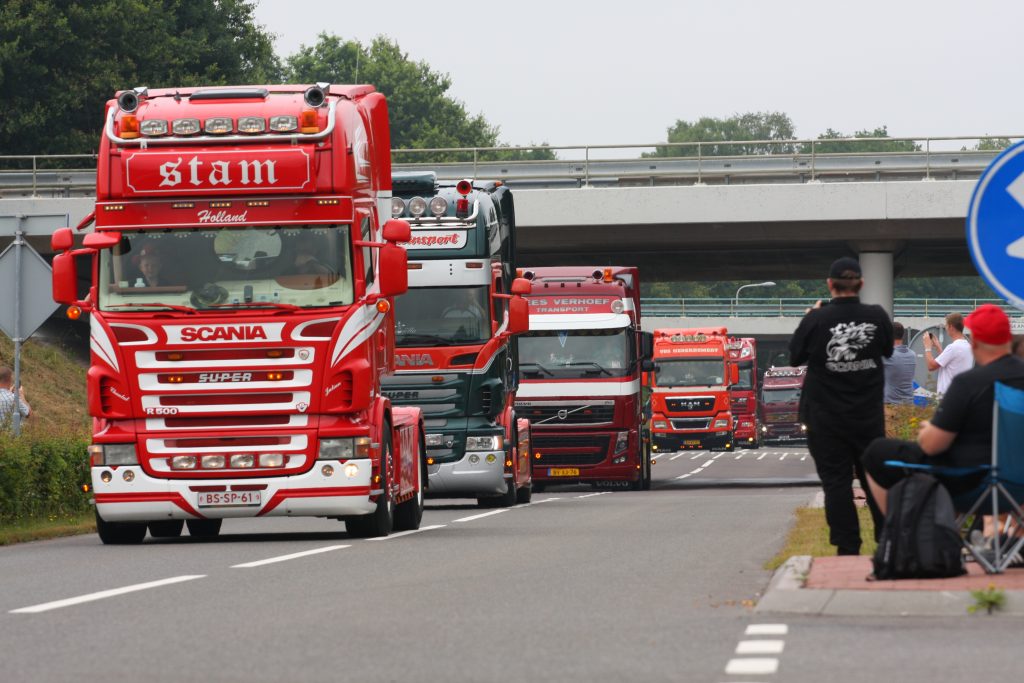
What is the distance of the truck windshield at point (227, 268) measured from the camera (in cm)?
1573

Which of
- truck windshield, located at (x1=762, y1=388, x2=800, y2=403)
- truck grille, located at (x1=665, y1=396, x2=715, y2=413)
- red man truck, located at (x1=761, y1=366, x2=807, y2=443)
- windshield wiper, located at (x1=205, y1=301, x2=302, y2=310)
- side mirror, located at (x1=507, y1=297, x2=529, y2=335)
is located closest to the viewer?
windshield wiper, located at (x1=205, y1=301, x2=302, y2=310)

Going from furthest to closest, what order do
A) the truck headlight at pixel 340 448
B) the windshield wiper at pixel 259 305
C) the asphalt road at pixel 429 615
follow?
the truck headlight at pixel 340 448 → the windshield wiper at pixel 259 305 → the asphalt road at pixel 429 615

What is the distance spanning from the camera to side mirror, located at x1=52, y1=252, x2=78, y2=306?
15.8 metres

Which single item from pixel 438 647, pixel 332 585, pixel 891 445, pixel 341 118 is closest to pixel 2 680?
pixel 438 647

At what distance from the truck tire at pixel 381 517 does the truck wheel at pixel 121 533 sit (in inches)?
70.0

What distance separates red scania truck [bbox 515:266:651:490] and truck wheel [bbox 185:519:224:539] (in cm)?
1179

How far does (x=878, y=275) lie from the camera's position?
143 feet

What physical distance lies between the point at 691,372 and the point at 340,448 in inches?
1551

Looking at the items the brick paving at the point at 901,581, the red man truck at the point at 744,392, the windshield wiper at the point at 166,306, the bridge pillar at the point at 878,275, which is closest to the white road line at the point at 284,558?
the windshield wiper at the point at 166,306

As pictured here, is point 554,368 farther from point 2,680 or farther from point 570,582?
point 2,680

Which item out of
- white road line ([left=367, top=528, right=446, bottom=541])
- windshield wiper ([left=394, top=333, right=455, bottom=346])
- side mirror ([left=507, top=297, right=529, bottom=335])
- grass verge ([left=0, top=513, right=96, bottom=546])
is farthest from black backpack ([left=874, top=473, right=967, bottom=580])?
side mirror ([left=507, top=297, right=529, bottom=335])

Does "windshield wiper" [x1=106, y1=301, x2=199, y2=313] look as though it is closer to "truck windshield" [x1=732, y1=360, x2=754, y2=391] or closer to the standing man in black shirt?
the standing man in black shirt

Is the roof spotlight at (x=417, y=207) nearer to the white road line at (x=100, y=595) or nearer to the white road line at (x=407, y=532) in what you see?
the white road line at (x=407, y=532)

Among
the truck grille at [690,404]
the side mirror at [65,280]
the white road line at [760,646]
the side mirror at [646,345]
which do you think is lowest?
the truck grille at [690,404]
